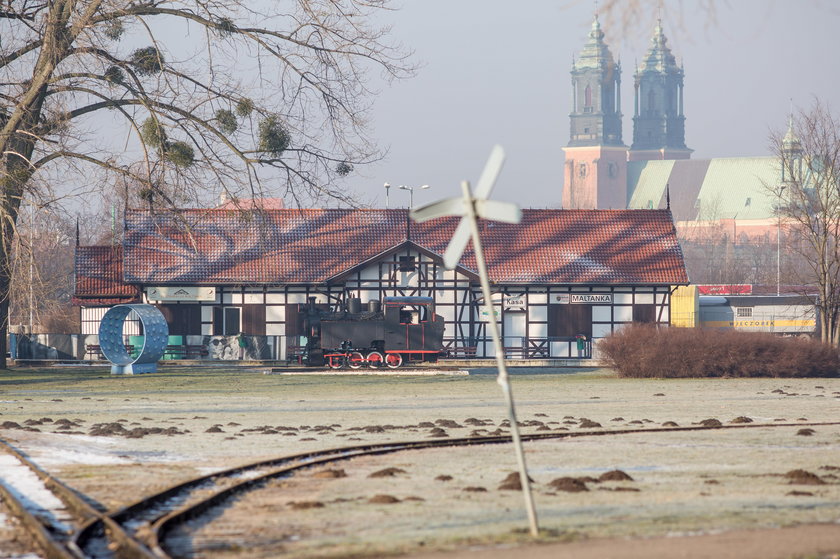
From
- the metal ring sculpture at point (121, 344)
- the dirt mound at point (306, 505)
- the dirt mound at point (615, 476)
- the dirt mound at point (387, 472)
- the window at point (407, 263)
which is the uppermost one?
the window at point (407, 263)

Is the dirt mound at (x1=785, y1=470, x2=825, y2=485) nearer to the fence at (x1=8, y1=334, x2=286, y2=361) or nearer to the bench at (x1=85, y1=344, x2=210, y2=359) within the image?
the fence at (x1=8, y1=334, x2=286, y2=361)

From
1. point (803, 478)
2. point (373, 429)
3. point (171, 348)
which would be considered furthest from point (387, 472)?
point (171, 348)

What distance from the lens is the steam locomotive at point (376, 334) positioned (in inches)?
1906

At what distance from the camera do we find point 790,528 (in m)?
9.80

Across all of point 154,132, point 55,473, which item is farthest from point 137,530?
point 154,132

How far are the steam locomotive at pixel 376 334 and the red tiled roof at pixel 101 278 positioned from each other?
10217 mm

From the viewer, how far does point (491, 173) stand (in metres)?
9.66

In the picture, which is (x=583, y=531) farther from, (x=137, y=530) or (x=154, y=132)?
(x=154, y=132)

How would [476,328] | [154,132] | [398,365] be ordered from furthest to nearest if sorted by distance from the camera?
[476,328] < [398,365] < [154,132]

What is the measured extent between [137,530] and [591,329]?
45.0 meters

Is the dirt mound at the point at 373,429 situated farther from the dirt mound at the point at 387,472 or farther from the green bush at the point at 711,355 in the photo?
the green bush at the point at 711,355

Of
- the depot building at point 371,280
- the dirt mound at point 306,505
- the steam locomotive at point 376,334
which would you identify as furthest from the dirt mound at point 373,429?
the depot building at point 371,280

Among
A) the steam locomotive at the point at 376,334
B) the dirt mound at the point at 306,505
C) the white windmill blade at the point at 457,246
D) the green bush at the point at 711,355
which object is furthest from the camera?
the steam locomotive at the point at 376,334

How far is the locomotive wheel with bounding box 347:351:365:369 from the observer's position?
160ft
